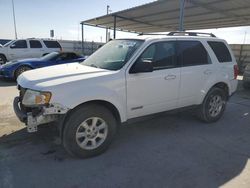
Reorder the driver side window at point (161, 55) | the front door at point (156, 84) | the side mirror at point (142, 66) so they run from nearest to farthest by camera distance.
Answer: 1. the side mirror at point (142, 66)
2. the front door at point (156, 84)
3. the driver side window at point (161, 55)

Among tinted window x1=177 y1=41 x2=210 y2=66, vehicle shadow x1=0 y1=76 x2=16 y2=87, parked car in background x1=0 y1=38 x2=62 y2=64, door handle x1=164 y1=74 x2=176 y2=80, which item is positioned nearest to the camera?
door handle x1=164 y1=74 x2=176 y2=80

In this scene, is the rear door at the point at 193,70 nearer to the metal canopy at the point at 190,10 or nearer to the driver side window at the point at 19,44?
the metal canopy at the point at 190,10

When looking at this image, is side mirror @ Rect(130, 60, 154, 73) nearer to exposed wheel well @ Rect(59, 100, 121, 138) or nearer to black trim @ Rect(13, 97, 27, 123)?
exposed wheel well @ Rect(59, 100, 121, 138)

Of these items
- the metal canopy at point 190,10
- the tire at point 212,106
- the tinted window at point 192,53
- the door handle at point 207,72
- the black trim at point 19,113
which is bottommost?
the tire at point 212,106

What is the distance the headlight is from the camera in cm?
321

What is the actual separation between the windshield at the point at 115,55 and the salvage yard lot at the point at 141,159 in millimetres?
1382

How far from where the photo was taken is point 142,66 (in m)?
3.79

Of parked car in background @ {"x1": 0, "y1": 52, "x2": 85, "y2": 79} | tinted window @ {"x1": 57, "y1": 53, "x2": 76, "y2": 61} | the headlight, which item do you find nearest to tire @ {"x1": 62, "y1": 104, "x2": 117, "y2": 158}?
the headlight

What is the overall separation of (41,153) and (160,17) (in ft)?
45.8

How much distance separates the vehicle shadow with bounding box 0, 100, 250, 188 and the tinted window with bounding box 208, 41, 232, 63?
1.56m

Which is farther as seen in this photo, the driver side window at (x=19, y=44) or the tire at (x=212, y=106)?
the driver side window at (x=19, y=44)

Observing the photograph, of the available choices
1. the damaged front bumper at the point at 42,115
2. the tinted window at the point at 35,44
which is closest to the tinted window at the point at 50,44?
the tinted window at the point at 35,44

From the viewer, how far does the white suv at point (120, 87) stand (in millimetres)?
3348

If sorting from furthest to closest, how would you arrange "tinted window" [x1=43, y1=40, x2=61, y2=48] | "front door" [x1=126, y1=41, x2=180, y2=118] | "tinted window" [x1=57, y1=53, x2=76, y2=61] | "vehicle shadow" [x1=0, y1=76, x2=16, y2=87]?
"tinted window" [x1=43, y1=40, x2=61, y2=48], "tinted window" [x1=57, y1=53, x2=76, y2=61], "vehicle shadow" [x1=0, y1=76, x2=16, y2=87], "front door" [x1=126, y1=41, x2=180, y2=118]
